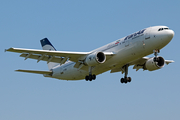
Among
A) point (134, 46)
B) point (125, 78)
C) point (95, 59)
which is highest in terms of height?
point (134, 46)

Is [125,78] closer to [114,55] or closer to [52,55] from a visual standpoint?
[114,55]

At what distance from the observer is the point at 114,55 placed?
1464 inches

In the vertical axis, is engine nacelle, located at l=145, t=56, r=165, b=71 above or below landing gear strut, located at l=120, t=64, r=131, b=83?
above

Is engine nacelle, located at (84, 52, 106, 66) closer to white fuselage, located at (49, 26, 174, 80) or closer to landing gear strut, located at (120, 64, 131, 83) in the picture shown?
white fuselage, located at (49, 26, 174, 80)

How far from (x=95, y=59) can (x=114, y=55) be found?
2.38 metres

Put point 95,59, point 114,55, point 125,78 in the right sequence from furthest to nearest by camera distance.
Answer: point 125,78
point 114,55
point 95,59

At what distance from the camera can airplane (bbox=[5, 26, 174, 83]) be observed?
1366 inches

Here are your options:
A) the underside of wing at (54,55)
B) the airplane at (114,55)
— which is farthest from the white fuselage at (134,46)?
the underside of wing at (54,55)

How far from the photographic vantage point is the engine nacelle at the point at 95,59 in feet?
120

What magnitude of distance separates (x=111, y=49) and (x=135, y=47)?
361cm

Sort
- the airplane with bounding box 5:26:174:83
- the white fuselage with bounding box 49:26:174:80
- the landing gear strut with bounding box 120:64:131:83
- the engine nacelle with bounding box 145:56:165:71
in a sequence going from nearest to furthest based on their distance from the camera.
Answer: the white fuselage with bounding box 49:26:174:80, the airplane with bounding box 5:26:174:83, the engine nacelle with bounding box 145:56:165:71, the landing gear strut with bounding box 120:64:131:83

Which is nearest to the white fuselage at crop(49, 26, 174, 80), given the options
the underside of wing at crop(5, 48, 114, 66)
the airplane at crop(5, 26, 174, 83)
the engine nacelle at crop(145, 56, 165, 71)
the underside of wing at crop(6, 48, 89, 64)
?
the airplane at crop(5, 26, 174, 83)

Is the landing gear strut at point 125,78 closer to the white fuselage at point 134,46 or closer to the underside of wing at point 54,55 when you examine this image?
the white fuselage at point 134,46

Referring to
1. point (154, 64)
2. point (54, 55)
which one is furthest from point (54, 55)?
point (154, 64)
